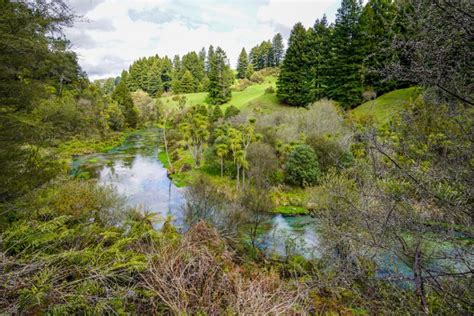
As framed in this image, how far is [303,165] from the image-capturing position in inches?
802

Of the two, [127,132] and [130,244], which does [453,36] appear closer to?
[130,244]

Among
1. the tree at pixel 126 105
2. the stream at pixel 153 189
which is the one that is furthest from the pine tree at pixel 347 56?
the tree at pixel 126 105

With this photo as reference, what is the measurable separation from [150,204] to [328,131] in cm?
1601

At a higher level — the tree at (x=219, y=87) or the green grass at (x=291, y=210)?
the tree at (x=219, y=87)

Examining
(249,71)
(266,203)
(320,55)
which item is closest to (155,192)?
(266,203)

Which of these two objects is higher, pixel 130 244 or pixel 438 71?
pixel 438 71

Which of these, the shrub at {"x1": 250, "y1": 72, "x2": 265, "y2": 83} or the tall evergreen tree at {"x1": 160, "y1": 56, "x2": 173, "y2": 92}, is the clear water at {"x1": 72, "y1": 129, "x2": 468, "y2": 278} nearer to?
the shrub at {"x1": 250, "y1": 72, "x2": 265, "y2": 83}

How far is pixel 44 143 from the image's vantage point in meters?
8.39

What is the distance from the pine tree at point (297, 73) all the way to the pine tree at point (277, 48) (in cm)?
3391

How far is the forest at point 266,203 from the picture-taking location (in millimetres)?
3363

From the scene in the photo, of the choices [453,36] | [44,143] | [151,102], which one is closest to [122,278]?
[453,36]

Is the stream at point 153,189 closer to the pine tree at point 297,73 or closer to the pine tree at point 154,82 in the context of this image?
the pine tree at point 297,73

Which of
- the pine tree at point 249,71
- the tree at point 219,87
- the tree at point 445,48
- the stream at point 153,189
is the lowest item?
the stream at point 153,189

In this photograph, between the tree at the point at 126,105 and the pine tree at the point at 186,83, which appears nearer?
the tree at the point at 126,105
